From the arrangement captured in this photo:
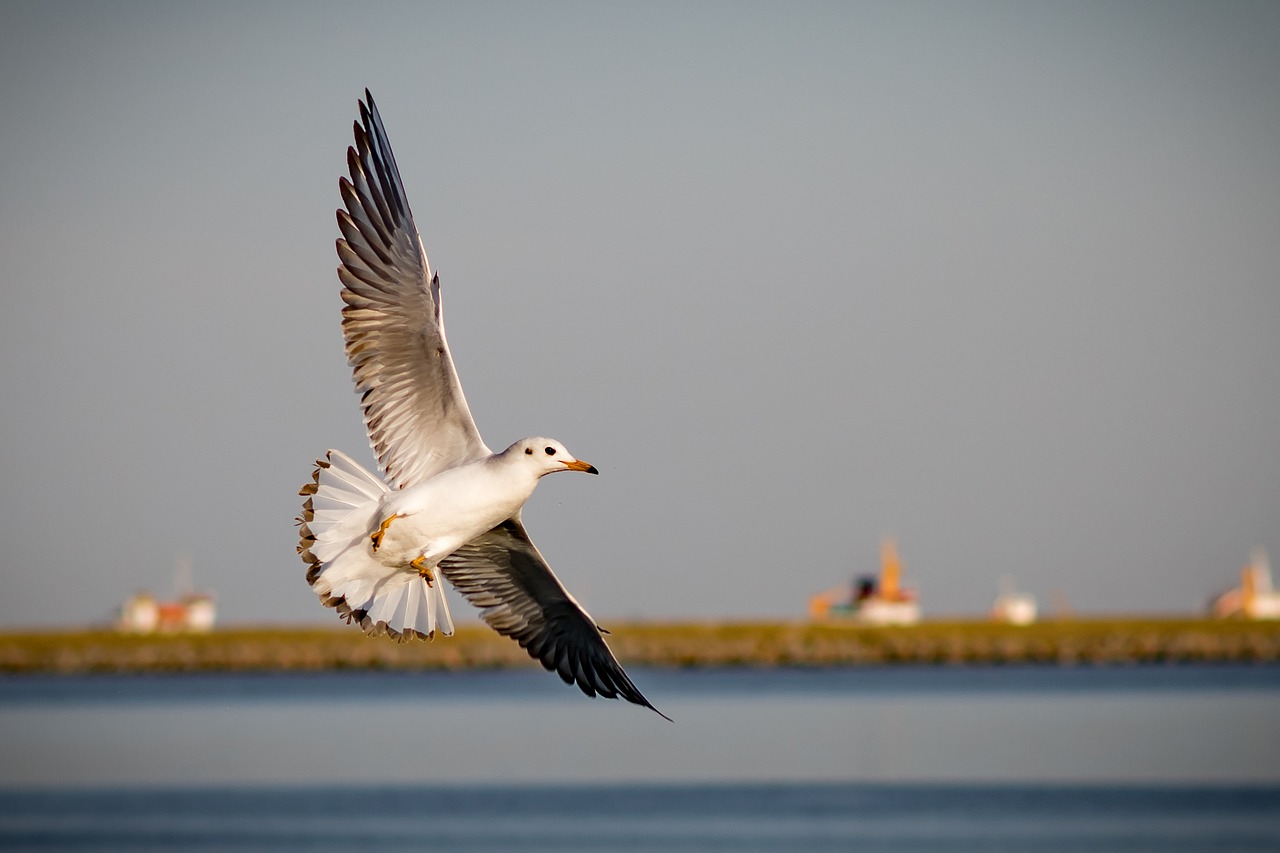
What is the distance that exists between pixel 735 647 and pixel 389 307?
221 feet

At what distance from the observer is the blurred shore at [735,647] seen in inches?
2879

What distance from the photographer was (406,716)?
187 ft

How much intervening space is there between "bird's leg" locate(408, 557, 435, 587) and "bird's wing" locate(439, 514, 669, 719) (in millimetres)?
616

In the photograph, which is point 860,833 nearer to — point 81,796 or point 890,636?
point 81,796

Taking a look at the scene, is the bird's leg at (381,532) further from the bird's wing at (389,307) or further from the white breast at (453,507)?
the bird's wing at (389,307)

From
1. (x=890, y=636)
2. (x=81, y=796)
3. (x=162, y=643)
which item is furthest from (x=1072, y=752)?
(x=162, y=643)

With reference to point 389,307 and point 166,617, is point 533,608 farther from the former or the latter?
point 166,617

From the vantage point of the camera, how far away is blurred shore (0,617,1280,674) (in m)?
73.1

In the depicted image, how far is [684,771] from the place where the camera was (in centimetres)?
3906

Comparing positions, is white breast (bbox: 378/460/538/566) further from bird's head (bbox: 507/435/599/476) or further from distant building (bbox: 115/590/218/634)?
distant building (bbox: 115/590/218/634)

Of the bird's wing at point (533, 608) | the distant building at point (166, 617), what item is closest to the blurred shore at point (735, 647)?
the distant building at point (166, 617)

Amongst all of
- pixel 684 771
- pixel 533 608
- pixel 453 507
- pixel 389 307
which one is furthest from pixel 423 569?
pixel 684 771

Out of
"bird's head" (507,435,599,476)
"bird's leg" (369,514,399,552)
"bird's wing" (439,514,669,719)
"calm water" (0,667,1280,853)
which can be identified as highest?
"bird's head" (507,435,599,476)

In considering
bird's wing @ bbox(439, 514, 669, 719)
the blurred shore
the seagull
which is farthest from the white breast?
the blurred shore
